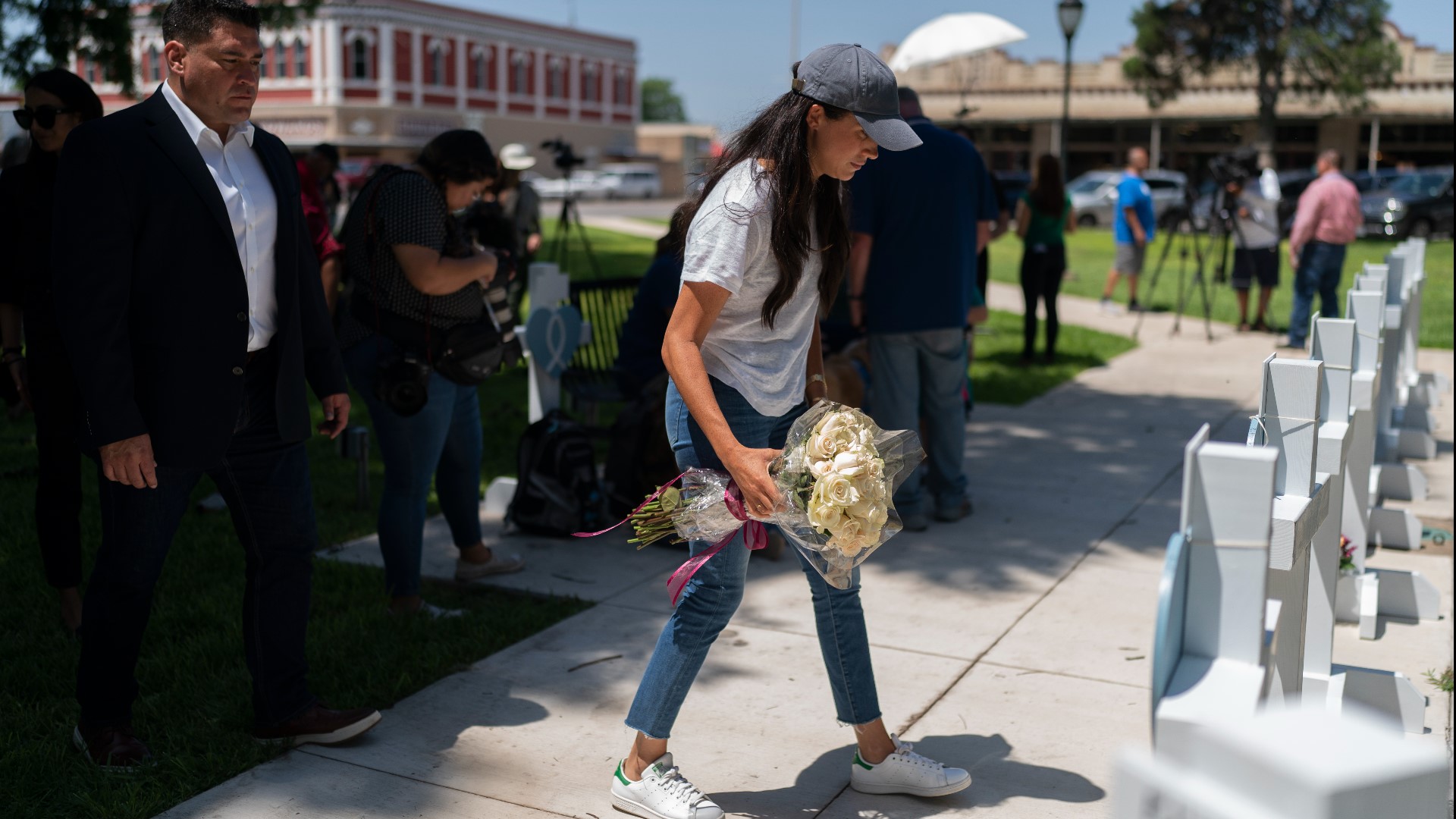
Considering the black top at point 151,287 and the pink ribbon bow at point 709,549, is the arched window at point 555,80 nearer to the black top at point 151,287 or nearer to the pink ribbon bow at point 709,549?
the black top at point 151,287

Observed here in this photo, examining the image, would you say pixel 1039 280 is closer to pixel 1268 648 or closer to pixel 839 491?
pixel 839 491

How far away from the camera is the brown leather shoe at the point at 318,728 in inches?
138

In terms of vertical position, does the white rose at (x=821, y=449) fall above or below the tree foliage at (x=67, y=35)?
below

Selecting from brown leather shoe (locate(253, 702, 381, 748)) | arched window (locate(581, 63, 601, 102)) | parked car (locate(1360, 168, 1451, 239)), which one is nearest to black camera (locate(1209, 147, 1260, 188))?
brown leather shoe (locate(253, 702, 381, 748))

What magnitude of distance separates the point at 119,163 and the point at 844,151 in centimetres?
168

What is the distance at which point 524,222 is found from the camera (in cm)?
1136

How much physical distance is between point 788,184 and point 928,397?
3.28m

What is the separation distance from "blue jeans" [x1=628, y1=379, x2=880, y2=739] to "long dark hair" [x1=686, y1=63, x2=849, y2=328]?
11.2 inches

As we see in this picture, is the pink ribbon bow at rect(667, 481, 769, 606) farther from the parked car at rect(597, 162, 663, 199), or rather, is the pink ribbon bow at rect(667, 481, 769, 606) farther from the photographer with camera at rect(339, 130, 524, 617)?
the parked car at rect(597, 162, 663, 199)

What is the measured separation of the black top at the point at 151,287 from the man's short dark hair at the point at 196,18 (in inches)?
6.5

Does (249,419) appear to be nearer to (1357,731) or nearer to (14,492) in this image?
(1357,731)

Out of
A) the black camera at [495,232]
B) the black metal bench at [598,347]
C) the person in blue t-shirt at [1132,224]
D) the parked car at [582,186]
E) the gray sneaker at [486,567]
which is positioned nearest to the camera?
the black camera at [495,232]

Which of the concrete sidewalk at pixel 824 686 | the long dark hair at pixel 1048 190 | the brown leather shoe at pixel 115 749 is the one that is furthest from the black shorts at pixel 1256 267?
the brown leather shoe at pixel 115 749

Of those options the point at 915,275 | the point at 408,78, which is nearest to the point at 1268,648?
the point at 915,275
